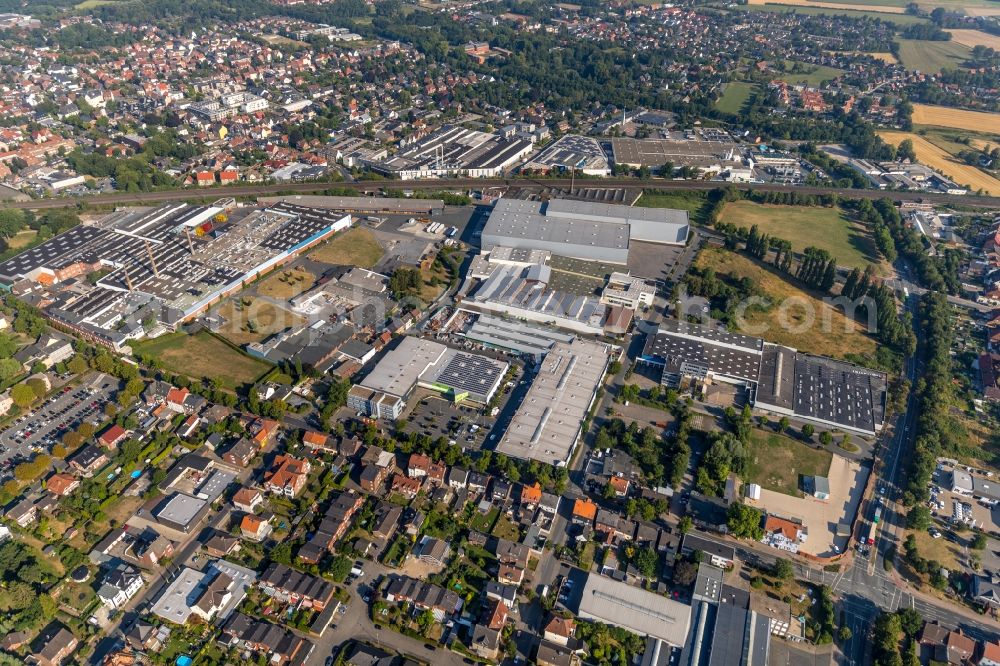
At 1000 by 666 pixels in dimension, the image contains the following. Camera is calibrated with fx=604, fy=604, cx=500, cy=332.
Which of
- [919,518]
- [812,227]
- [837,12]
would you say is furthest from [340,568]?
[837,12]

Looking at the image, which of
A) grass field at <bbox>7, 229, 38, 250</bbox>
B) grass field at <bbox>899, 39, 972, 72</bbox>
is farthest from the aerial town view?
grass field at <bbox>899, 39, 972, 72</bbox>

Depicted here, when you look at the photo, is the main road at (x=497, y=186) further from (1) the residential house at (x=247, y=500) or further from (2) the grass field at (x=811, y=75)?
(2) the grass field at (x=811, y=75)

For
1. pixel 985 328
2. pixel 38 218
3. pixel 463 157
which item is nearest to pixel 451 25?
pixel 463 157

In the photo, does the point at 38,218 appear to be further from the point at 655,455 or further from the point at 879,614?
the point at 879,614

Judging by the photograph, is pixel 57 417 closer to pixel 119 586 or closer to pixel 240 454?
pixel 240 454

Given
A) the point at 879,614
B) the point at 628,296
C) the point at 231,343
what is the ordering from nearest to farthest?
1. the point at 879,614
2. the point at 231,343
3. the point at 628,296

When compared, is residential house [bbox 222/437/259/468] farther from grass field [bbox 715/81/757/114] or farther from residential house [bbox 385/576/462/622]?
grass field [bbox 715/81/757/114]

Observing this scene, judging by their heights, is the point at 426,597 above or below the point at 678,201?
below
